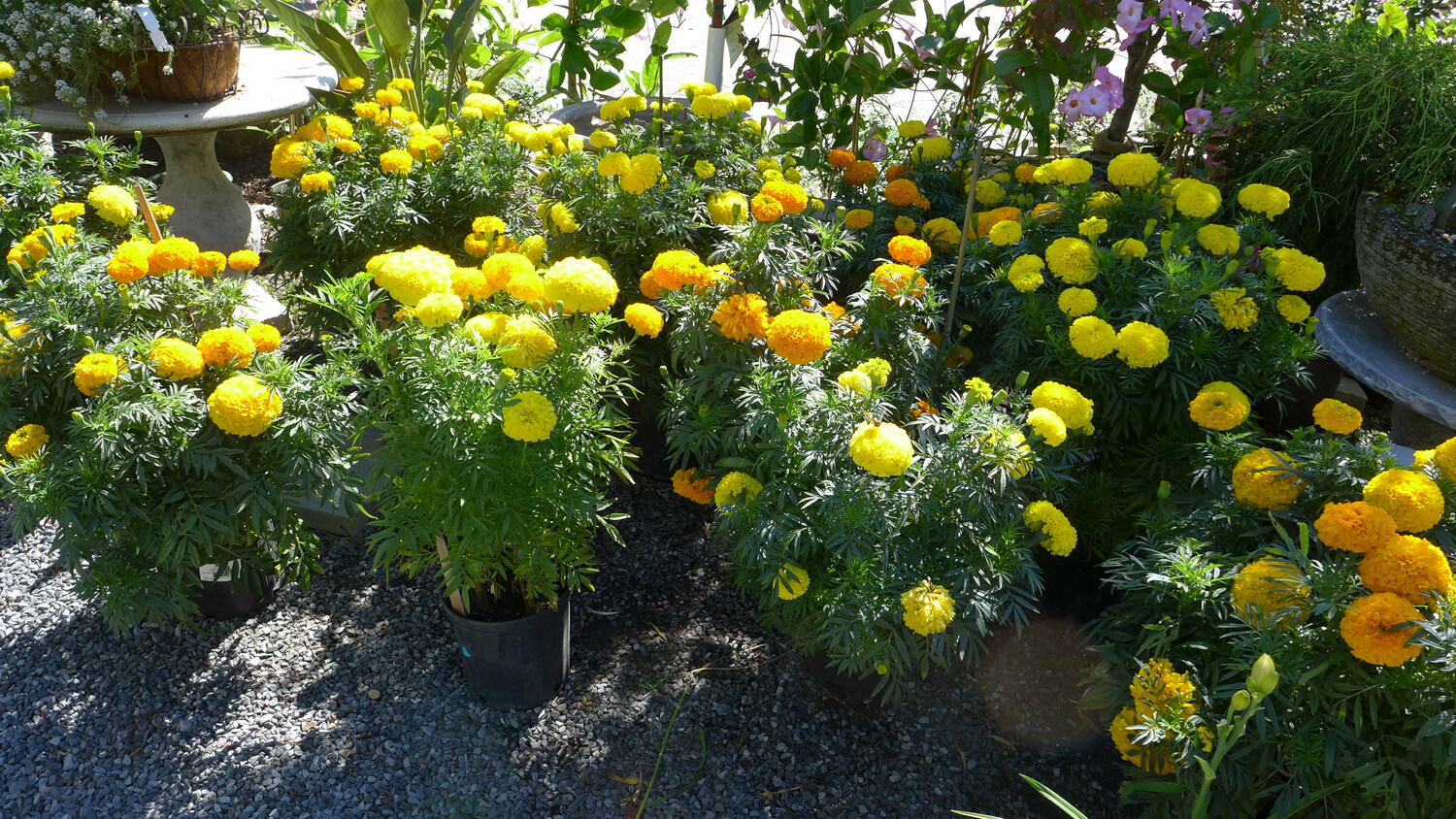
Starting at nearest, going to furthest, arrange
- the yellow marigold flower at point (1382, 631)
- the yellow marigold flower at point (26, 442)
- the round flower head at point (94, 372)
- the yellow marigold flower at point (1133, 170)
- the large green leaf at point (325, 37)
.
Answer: the yellow marigold flower at point (1382, 631), the round flower head at point (94, 372), the yellow marigold flower at point (26, 442), the yellow marigold flower at point (1133, 170), the large green leaf at point (325, 37)

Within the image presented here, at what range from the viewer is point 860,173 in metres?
2.96

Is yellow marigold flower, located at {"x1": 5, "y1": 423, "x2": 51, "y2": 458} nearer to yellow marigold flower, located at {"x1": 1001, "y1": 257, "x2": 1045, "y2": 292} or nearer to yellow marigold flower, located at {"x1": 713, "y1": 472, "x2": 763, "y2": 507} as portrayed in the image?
yellow marigold flower, located at {"x1": 713, "y1": 472, "x2": 763, "y2": 507}

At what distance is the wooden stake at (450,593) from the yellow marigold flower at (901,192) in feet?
5.47

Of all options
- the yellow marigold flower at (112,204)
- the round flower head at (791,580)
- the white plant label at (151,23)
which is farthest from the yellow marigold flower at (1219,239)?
the white plant label at (151,23)

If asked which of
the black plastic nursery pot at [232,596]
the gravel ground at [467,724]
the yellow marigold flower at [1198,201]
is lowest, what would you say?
the gravel ground at [467,724]

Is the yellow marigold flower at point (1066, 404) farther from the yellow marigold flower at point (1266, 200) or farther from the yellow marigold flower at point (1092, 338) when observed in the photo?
the yellow marigold flower at point (1266, 200)

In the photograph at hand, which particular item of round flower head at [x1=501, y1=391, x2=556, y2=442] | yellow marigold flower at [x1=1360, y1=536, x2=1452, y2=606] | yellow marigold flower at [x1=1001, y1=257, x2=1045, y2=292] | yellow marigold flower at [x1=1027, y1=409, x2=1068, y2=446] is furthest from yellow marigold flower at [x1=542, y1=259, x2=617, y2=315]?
yellow marigold flower at [x1=1360, y1=536, x2=1452, y2=606]

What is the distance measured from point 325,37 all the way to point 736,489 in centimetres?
328

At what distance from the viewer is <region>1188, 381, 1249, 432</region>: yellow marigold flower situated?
6.55ft

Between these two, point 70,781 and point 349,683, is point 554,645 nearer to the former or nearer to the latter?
point 349,683

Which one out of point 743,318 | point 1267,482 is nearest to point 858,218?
point 743,318

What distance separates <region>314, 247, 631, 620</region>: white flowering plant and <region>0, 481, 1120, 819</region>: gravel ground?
1.60 ft

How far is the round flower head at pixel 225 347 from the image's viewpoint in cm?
199

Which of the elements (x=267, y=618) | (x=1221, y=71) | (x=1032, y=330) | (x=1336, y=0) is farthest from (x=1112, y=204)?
(x=267, y=618)
